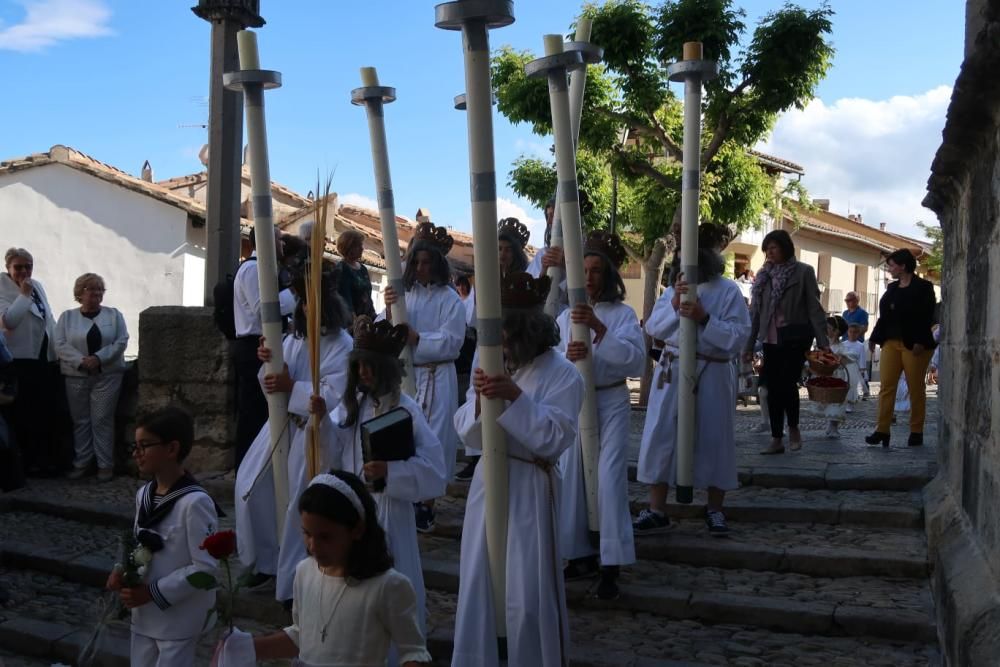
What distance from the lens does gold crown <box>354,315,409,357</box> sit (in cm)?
494

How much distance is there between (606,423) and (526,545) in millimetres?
1722

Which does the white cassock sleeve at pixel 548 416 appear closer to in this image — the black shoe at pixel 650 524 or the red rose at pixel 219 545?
the red rose at pixel 219 545

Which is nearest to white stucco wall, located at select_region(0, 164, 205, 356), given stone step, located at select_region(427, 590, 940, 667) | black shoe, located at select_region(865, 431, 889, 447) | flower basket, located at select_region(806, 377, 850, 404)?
flower basket, located at select_region(806, 377, 850, 404)

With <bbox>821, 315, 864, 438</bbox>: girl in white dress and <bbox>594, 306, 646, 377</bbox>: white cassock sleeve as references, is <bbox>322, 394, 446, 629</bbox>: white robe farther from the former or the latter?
<bbox>821, 315, 864, 438</bbox>: girl in white dress

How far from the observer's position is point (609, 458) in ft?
19.0

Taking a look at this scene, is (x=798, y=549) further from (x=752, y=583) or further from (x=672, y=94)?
(x=672, y=94)

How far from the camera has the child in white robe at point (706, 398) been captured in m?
6.47

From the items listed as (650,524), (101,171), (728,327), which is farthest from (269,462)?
(101,171)

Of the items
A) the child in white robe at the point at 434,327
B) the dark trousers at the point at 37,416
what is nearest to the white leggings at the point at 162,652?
the child in white robe at the point at 434,327

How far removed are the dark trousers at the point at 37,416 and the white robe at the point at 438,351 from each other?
3747 mm

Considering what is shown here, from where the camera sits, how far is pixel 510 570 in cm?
423

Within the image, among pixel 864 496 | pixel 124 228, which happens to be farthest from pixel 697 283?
pixel 124 228

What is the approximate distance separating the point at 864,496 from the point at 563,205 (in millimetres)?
3277

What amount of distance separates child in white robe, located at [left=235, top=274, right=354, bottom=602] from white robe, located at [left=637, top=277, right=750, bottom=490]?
6.36 feet
